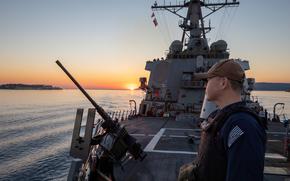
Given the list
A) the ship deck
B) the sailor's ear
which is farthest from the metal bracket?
the sailor's ear

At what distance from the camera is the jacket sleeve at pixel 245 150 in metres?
1.23

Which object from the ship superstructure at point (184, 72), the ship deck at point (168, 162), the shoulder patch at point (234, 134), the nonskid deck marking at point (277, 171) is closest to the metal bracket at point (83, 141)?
the ship deck at point (168, 162)

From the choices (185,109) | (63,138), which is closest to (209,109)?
(185,109)

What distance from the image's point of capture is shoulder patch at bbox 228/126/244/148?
4.28 ft

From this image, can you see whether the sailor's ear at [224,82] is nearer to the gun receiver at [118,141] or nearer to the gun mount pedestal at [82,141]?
the gun receiver at [118,141]

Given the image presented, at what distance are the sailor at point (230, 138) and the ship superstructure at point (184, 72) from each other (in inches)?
624

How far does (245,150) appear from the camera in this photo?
125 centimetres

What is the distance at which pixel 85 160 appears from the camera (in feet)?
14.8

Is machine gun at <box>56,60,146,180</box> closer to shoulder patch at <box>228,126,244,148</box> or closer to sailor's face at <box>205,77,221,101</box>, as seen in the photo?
sailor's face at <box>205,77,221,101</box>

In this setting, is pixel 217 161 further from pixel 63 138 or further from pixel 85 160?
pixel 63 138

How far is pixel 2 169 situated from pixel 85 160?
1202 centimetres

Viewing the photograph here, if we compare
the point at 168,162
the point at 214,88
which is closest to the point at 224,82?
the point at 214,88

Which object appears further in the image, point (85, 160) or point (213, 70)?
point (85, 160)

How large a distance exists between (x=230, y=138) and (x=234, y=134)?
0.04m
